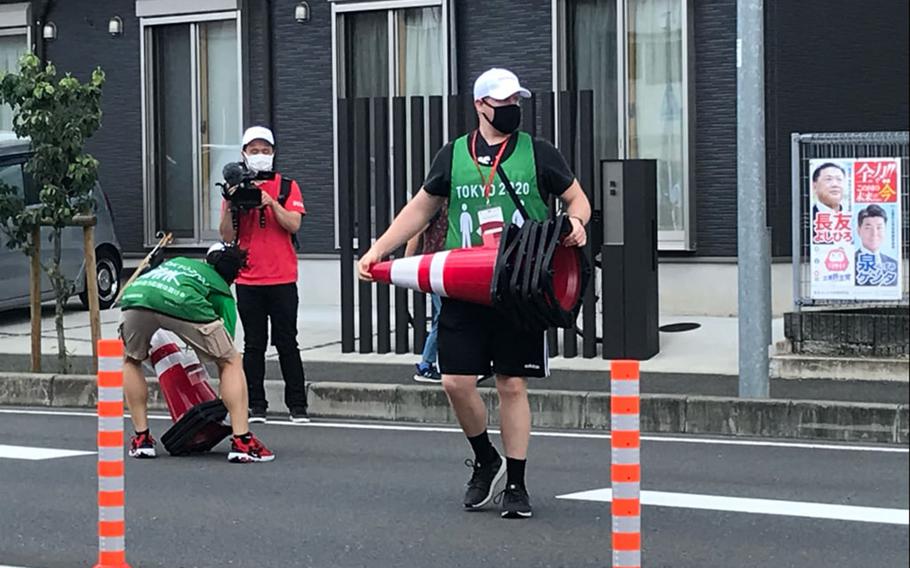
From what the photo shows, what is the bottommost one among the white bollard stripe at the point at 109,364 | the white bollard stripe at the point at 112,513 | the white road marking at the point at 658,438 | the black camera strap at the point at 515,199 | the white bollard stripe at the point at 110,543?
the white road marking at the point at 658,438

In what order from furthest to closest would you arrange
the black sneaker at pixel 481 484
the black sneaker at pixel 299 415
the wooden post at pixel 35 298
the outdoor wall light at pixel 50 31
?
the outdoor wall light at pixel 50 31 < the wooden post at pixel 35 298 < the black sneaker at pixel 299 415 < the black sneaker at pixel 481 484

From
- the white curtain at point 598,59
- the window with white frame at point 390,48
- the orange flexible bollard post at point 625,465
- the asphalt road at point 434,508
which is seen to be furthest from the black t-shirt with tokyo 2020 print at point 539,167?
the window with white frame at point 390,48

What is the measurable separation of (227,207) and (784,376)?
4.53m

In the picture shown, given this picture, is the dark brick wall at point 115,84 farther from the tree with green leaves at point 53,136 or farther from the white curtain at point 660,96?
the tree with green leaves at point 53,136

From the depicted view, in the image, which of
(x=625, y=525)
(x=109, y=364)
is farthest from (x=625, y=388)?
(x=109, y=364)

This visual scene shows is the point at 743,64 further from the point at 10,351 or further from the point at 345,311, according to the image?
the point at 10,351

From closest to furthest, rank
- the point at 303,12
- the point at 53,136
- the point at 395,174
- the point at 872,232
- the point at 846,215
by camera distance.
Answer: the point at 872,232
the point at 53,136
the point at 846,215
the point at 395,174
the point at 303,12

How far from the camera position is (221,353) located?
10.2 m

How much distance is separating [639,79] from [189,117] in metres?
5.66

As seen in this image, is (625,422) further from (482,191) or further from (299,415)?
(299,415)

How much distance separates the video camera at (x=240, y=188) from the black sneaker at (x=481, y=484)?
325 centimetres

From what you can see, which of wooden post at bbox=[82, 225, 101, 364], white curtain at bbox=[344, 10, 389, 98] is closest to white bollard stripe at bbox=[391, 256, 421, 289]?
wooden post at bbox=[82, 225, 101, 364]

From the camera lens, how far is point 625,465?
18.6 feet

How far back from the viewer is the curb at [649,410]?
1111 cm
